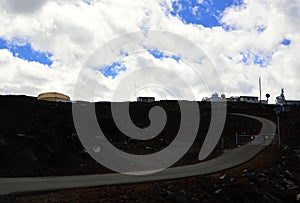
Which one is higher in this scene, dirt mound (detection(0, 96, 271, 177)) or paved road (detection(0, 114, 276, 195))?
dirt mound (detection(0, 96, 271, 177))

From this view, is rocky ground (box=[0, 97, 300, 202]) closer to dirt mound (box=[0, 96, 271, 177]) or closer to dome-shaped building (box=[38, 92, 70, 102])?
dirt mound (box=[0, 96, 271, 177])

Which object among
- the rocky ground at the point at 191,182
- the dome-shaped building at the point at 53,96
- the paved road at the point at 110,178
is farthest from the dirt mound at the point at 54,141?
the dome-shaped building at the point at 53,96

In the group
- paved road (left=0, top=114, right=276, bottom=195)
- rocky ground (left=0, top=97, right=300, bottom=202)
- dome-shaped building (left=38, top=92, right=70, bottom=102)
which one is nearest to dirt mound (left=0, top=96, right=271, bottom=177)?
rocky ground (left=0, top=97, right=300, bottom=202)

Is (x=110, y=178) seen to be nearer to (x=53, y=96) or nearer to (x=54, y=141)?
(x=54, y=141)

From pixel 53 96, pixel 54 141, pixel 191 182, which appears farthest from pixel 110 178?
pixel 53 96

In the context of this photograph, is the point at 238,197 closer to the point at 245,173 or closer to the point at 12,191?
the point at 245,173

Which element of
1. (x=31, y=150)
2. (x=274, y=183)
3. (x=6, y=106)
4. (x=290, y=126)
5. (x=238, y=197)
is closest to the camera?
(x=238, y=197)

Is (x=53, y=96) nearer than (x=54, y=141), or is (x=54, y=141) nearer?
(x=54, y=141)

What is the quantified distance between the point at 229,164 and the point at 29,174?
453 inches

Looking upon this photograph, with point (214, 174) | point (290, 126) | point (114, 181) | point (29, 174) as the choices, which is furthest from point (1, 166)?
point (290, 126)

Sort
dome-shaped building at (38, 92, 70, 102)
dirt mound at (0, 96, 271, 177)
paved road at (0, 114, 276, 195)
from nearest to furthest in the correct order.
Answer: paved road at (0, 114, 276, 195) → dirt mound at (0, 96, 271, 177) → dome-shaped building at (38, 92, 70, 102)

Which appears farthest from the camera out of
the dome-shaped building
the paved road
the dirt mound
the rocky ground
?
the dome-shaped building

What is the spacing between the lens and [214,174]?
16.8 m

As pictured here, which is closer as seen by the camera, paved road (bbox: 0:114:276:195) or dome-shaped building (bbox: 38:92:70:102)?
paved road (bbox: 0:114:276:195)
